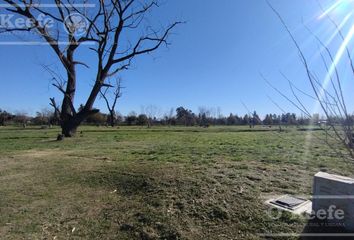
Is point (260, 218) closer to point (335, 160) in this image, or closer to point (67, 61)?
point (335, 160)

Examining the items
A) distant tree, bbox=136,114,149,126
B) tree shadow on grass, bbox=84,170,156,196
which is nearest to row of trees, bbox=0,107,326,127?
distant tree, bbox=136,114,149,126

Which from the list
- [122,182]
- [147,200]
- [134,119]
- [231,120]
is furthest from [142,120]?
[147,200]

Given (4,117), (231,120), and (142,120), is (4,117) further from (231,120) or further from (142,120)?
(231,120)

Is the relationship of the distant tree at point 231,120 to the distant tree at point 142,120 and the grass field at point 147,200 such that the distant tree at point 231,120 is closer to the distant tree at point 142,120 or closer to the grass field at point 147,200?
the distant tree at point 142,120

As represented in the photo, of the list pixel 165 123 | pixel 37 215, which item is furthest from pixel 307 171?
pixel 165 123

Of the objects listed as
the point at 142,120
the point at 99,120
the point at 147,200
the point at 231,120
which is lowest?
the point at 147,200

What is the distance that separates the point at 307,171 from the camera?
639 cm

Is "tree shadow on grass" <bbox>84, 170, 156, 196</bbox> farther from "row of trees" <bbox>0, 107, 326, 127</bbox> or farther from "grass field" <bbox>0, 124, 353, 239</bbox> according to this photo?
"row of trees" <bbox>0, 107, 326, 127</bbox>

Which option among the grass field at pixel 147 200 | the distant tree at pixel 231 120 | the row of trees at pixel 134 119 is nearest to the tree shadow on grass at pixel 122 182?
the grass field at pixel 147 200

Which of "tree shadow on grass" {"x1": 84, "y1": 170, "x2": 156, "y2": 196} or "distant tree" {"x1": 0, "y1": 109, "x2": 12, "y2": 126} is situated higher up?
"distant tree" {"x1": 0, "y1": 109, "x2": 12, "y2": 126}

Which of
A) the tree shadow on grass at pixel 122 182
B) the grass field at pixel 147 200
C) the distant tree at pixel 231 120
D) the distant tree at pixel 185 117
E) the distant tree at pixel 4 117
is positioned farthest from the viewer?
the distant tree at pixel 231 120

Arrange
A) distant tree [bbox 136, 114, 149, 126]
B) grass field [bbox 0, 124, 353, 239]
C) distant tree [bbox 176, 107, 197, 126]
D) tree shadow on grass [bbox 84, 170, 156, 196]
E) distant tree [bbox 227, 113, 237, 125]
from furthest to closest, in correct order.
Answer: distant tree [bbox 227, 113, 237, 125], distant tree [bbox 176, 107, 197, 126], distant tree [bbox 136, 114, 149, 126], tree shadow on grass [bbox 84, 170, 156, 196], grass field [bbox 0, 124, 353, 239]

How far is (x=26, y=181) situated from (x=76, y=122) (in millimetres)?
10388

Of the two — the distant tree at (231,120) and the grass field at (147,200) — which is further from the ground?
the distant tree at (231,120)
